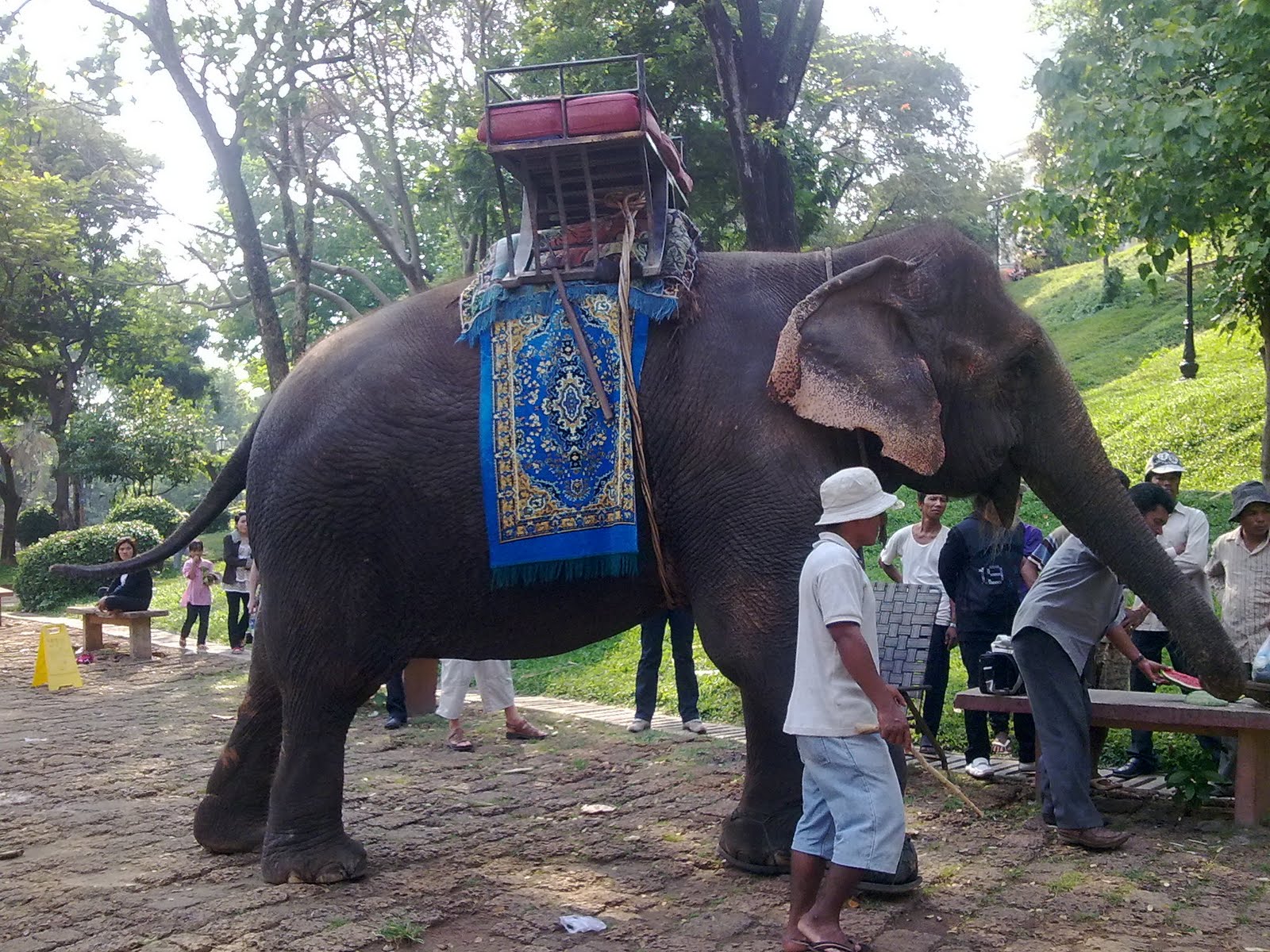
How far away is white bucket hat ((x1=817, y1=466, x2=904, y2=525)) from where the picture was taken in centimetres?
416

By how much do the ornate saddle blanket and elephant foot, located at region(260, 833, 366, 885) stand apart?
137 cm

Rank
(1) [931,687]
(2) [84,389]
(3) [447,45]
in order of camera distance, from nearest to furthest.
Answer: (1) [931,687], (3) [447,45], (2) [84,389]

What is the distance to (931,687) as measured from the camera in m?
8.03

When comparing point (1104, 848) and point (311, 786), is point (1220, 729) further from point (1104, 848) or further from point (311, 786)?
point (311, 786)

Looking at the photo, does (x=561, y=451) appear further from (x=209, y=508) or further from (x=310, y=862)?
(x=209, y=508)

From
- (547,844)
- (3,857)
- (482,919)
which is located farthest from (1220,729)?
(3,857)

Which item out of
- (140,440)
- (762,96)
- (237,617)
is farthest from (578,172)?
(140,440)

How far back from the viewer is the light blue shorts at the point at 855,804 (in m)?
4.08

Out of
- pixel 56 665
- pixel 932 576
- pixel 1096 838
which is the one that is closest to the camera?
pixel 1096 838

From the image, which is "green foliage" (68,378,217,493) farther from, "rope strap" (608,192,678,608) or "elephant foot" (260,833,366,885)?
"rope strap" (608,192,678,608)

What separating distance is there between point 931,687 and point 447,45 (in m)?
13.3

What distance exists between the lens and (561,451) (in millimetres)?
5262

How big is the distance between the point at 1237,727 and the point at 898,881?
2.24 metres

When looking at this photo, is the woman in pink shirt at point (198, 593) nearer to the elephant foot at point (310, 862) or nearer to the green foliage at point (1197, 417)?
the elephant foot at point (310, 862)
